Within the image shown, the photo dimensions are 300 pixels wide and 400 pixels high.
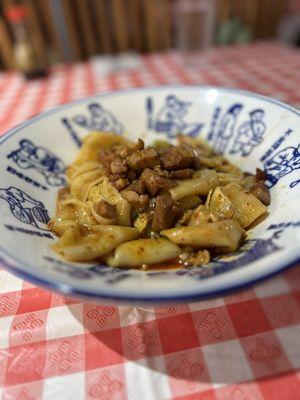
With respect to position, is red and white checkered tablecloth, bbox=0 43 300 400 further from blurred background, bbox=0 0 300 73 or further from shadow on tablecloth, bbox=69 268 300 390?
blurred background, bbox=0 0 300 73

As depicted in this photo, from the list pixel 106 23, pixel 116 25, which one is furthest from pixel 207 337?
pixel 106 23

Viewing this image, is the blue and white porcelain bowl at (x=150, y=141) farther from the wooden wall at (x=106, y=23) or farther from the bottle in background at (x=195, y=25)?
the wooden wall at (x=106, y=23)

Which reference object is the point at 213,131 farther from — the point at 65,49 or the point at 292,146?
the point at 65,49

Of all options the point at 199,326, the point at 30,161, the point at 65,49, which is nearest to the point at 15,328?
the point at 199,326

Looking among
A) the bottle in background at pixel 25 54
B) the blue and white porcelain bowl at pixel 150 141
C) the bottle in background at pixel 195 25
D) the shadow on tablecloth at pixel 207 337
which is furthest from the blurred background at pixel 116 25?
the shadow on tablecloth at pixel 207 337

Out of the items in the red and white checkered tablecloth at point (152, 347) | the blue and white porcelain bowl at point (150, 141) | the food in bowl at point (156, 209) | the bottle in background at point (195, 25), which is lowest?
the red and white checkered tablecloth at point (152, 347)

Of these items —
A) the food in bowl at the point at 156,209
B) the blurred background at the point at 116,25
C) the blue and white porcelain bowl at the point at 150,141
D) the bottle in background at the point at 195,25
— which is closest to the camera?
the blue and white porcelain bowl at the point at 150,141
